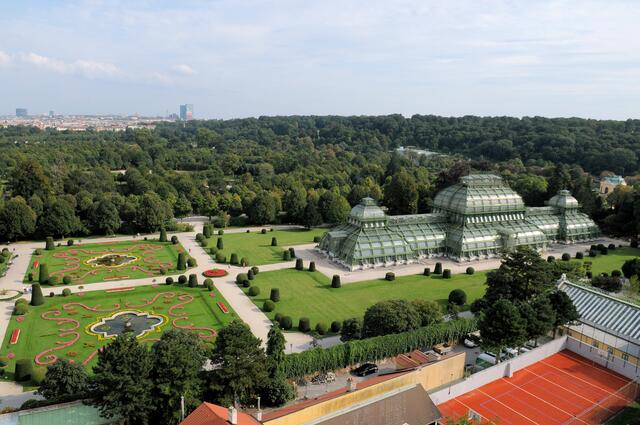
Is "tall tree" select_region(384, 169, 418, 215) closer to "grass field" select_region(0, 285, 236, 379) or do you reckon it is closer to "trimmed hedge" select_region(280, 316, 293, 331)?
"grass field" select_region(0, 285, 236, 379)

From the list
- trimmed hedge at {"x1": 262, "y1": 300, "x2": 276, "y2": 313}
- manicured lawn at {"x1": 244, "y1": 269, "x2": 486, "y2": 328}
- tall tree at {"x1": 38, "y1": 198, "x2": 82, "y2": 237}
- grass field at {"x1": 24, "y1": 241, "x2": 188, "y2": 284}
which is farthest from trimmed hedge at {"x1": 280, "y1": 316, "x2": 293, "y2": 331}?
tall tree at {"x1": 38, "y1": 198, "x2": 82, "y2": 237}

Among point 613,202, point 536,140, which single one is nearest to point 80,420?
point 613,202

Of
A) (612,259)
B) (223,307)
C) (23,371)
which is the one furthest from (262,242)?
(612,259)

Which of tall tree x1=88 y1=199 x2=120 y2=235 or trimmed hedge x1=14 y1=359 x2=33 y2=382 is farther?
tall tree x1=88 y1=199 x2=120 y2=235

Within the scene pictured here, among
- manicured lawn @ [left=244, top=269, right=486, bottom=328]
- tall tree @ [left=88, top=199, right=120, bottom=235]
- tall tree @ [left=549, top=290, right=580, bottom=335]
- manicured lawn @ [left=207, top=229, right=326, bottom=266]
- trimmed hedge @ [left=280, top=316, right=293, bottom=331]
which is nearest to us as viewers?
tall tree @ [left=549, top=290, right=580, bottom=335]

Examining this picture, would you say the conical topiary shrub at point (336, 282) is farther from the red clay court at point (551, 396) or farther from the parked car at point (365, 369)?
the red clay court at point (551, 396)

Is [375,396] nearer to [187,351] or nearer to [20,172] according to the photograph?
[187,351]
